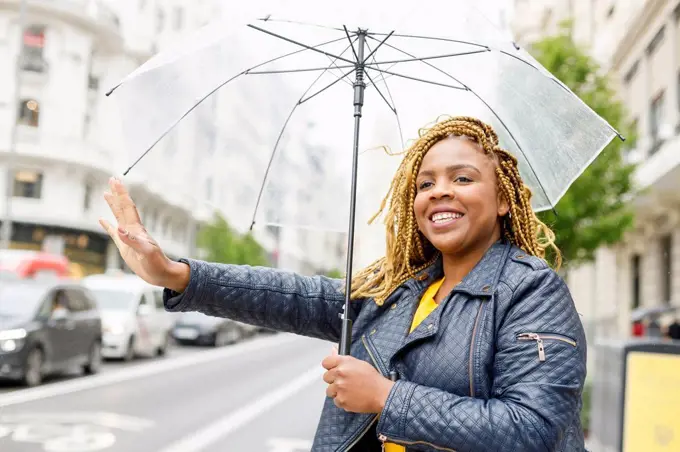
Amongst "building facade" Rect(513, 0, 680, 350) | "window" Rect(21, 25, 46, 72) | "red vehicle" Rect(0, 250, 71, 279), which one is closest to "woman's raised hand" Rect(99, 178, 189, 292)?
"building facade" Rect(513, 0, 680, 350)

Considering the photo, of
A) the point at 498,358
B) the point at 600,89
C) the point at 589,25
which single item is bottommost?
the point at 498,358

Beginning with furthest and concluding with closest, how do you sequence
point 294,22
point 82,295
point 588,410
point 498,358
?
point 82,295, point 588,410, point 294,22, point 498,358

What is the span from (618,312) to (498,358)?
2162cm

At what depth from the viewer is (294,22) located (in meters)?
2.48

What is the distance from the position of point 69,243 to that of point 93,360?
2256cm

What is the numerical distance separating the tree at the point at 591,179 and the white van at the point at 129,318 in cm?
962

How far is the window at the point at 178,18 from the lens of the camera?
153 feet

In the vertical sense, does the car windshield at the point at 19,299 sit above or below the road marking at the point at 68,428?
above

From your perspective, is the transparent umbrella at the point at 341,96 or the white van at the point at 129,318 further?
the white van at the point at 129,318

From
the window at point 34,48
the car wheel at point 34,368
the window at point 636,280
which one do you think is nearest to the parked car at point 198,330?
the car wheel at point 34,368

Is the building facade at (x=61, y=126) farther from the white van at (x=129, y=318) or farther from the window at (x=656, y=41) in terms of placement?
the window at (x=656, y=41)

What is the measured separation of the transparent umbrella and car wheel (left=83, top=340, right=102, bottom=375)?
37.9ft

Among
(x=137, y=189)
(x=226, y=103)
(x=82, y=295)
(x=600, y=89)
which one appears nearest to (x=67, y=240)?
(x=137, y=189)

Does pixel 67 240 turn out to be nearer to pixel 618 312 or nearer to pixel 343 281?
pixel 618 312
